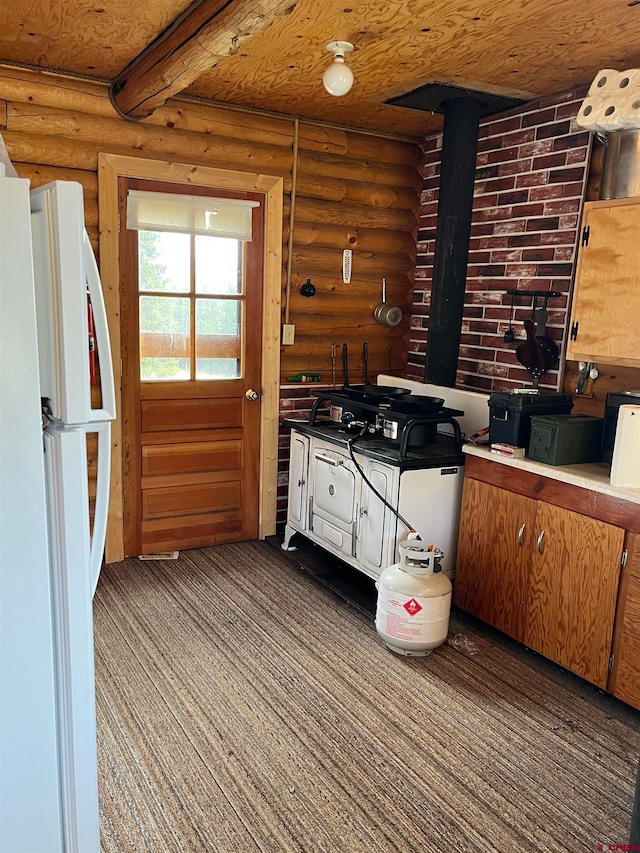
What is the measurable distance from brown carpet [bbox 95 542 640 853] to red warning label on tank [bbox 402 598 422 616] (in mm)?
244

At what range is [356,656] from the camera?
10.0ft

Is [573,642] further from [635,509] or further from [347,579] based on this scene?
[347,579]

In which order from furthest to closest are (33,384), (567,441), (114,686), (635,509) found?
(567,441)
(114,686)
(635,509)
(33,384)

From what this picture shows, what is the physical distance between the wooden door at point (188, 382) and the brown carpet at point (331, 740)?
0.72m

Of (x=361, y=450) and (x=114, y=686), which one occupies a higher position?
(x=361, y=450)

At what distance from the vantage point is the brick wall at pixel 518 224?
3.49m

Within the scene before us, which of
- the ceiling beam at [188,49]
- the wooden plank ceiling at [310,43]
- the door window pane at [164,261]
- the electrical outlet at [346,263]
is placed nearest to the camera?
the ceiling beam at [188,49]

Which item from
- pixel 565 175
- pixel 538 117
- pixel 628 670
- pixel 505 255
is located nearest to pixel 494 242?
pixel 505 255

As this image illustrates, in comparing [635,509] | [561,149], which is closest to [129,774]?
[635,509]

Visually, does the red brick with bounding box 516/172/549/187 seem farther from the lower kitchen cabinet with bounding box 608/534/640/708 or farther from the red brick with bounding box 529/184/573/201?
the lower kitchen cabinet with bounding box 608/534/640/708

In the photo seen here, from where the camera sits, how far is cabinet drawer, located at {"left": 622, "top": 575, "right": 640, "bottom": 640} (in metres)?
2.58

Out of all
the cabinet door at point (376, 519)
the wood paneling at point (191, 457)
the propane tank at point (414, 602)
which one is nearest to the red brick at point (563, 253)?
the cabinet door at point (376, 519)

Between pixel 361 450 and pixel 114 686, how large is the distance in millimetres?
1536

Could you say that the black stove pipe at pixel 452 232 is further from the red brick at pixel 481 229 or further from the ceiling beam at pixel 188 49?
the ceiling beam at pixel 188 49
